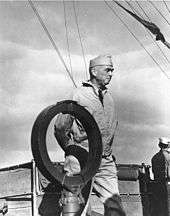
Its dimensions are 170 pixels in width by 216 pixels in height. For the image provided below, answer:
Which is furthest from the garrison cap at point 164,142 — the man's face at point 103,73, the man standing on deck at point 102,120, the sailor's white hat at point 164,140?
the man's face at point 103,73

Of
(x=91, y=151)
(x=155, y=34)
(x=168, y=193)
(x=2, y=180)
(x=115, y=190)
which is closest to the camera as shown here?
(x=91, y=151)

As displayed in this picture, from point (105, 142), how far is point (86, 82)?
59 cm

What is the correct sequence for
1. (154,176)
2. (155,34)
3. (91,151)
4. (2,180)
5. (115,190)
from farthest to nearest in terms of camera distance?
(155,34) < (2,180) < (154,176) < (115,190) < (91,151)

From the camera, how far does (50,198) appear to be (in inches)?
219

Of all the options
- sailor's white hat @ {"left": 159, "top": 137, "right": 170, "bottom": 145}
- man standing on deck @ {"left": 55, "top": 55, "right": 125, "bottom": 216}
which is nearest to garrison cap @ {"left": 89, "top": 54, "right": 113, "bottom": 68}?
man standing on deck @ {"left": 55, "top": 55, "right": 125, "bottom": 216}

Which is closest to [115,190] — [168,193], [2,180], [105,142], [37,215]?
[105,142]

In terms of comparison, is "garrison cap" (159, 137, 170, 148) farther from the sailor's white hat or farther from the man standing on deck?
the man standing on deck

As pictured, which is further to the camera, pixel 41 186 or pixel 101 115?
pixel 41 186

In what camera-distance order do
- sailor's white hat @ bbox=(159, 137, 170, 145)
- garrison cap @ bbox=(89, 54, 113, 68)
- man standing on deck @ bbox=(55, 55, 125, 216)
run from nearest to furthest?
man standing on deck @ bbox=(55, 55, 125, 216) < garrison cap @ bbox=(89, 54, 113, 68) < sailor's white hat @ bbox=(159, 137, 170, 145)

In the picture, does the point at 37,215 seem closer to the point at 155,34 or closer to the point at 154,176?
the point at 154,176

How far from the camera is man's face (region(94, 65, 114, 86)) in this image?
3990 mm

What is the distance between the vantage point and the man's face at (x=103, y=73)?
3990 millimetres

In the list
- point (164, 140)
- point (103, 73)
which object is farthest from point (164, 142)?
point (103, 73)

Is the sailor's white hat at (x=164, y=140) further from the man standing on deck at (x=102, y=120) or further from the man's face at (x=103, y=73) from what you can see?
the man's face at (x=103, y=73)
